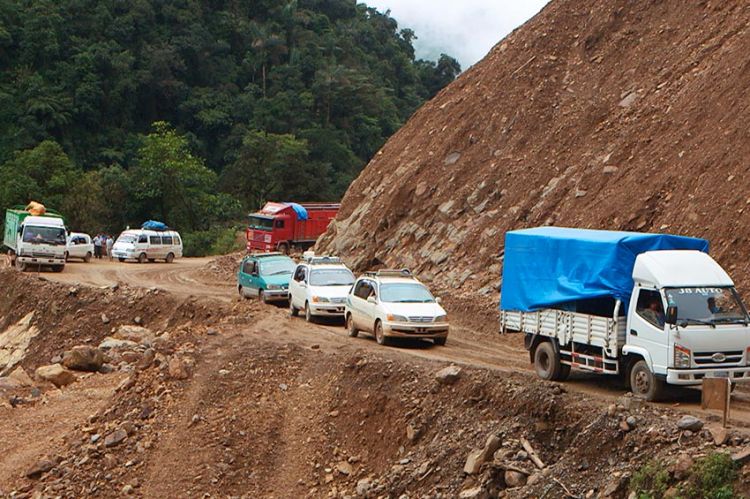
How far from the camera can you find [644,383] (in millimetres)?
16234

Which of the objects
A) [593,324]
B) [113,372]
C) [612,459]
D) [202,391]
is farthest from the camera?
[113,372]

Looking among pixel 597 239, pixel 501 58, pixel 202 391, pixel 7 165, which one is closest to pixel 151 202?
pixel 7 165

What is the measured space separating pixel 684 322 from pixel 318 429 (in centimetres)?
682

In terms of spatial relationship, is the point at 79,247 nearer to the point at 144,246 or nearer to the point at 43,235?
the point at 144,246

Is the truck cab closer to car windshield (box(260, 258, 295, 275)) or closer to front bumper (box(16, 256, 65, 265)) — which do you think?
car windshield (box(260, 258, 295, 275))

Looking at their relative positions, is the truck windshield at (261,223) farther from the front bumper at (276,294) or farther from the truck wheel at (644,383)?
the truck wheel at (644,383)

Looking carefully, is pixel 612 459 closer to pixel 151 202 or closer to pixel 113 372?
pixel 113 372

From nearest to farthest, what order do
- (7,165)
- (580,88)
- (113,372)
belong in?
(113,372) → (580,88) → (7,165)

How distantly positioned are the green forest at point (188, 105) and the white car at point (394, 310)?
151ft

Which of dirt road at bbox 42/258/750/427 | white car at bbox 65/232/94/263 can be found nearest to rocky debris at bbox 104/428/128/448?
dirt road at bbox 42/258/750/427

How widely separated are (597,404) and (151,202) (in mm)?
57978

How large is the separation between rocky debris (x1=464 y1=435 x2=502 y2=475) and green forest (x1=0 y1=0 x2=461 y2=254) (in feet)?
184

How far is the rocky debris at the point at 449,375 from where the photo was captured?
58.7 feet

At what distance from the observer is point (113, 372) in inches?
1000
